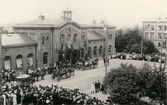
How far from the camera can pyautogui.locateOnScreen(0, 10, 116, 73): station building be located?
3397cm

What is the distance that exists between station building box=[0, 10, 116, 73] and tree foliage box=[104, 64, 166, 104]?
18.4m

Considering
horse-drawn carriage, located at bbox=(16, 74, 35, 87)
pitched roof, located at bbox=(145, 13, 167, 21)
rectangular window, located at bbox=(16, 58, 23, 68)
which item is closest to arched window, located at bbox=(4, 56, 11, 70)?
rectangular window, located at bbox=(16, 58, 23, 68)

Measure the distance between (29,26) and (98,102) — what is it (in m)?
22.2

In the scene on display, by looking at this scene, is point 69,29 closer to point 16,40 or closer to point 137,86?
point 16,40

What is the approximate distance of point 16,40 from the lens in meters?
35.6

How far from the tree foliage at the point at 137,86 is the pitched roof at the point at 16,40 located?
19451 mm

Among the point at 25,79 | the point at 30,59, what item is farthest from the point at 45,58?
the point at 25,79

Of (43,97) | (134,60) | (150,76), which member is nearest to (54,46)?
(134,60)

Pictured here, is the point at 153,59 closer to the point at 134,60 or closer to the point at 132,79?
the point at 134,60

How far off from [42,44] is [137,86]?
21992 millimetres

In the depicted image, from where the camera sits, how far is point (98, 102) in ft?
63.4

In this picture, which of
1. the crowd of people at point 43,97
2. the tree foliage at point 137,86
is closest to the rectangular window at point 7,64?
the crowd of people at point 43,97

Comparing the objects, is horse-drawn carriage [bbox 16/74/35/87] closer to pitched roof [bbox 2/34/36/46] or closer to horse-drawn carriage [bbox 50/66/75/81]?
horse-drawn carriage [bbox 50/66/75/81]

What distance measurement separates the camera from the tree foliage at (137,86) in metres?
19.1
